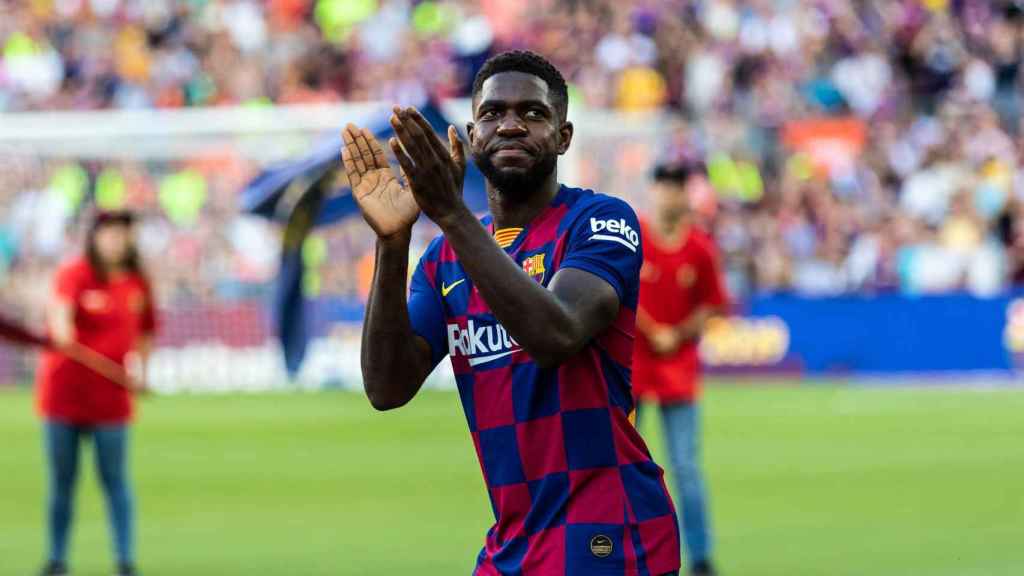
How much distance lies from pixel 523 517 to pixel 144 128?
21.9 metres

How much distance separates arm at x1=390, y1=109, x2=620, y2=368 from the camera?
12.7 ft

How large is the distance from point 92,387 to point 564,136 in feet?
21.7

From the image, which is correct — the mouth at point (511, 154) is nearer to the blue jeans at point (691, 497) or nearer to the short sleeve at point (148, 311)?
the blue jeans at point (691, 497)

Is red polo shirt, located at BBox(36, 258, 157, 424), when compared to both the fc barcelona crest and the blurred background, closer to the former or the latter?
the fc barcelona crest

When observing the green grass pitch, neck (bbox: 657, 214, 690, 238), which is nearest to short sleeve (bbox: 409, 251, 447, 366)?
the green grass pitch

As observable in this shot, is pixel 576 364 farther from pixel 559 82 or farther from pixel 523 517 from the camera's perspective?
pixel 559 82

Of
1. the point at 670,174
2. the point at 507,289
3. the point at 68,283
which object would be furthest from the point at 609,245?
the point at 68,283

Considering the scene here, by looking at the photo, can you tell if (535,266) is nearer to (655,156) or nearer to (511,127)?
(511,127)

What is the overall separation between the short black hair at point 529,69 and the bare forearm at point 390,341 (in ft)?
1.53

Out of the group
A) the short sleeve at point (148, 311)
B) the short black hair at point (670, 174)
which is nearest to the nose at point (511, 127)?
the short black hair at point (670, 174)

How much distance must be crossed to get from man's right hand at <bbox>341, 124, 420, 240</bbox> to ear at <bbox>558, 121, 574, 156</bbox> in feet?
1.40

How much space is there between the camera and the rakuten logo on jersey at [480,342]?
14.2 feet

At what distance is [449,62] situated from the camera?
2817cm

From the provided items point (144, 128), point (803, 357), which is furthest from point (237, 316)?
point (803, 357)
